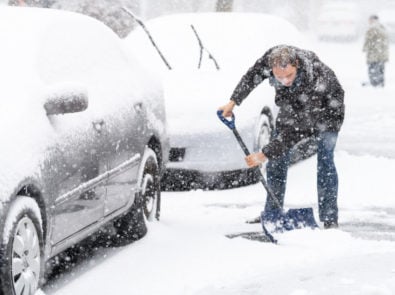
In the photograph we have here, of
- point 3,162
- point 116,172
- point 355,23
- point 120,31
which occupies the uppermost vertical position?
point 3,162

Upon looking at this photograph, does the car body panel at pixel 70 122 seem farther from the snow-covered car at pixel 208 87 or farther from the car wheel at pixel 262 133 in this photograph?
the car wheel at pixel 262 133

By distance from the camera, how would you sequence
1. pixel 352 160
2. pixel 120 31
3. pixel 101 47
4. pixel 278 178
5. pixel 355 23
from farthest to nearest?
pixel 355 23
pixel 120 31
pixel 352 160
pixel 278 178
pixel 101 47

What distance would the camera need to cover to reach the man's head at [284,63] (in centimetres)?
725

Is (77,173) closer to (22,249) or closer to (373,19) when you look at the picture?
(22,249)

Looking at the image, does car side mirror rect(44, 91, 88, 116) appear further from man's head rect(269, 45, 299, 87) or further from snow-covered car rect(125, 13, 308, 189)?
snow-covered car rect(125, 13, 308, 189)

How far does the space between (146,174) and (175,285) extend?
1.62 metres

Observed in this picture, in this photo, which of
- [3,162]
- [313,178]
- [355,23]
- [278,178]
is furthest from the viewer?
[355,23]

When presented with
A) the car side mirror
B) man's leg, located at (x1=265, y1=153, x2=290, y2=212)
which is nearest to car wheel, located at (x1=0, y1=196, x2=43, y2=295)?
the car side mirror

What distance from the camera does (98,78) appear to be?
7.09m

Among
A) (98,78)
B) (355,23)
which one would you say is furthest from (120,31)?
(355,23)

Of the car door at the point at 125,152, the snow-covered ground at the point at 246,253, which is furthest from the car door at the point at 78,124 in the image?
the snow-covered ground at the point at 246,253

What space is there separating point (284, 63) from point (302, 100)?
47 centimetres

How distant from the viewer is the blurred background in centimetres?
2036

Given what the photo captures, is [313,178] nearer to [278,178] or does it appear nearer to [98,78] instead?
[278,178]
